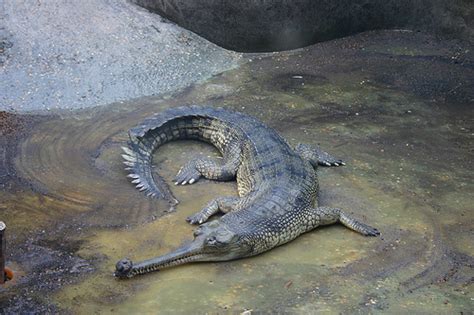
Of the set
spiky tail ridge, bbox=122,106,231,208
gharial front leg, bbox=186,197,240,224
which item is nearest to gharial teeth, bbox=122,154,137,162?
spiky tail ridge, bbox=122,106,231,208

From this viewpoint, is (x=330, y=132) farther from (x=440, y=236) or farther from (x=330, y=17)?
(x=330, y=17)

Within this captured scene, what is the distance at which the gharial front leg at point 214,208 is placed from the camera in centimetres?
572

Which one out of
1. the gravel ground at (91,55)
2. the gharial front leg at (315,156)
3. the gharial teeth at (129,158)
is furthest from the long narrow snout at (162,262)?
the gravel ground at (91,55)

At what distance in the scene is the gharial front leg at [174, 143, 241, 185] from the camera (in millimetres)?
6445

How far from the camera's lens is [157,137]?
22.7ft

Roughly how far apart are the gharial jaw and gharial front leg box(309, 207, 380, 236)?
28.5 inches

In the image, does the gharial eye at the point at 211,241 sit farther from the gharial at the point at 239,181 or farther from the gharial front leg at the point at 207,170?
the gharial front leg at the point at 207,170

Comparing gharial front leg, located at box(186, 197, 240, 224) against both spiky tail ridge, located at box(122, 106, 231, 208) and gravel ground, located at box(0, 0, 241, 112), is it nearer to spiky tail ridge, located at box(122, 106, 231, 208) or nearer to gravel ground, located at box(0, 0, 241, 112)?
spiky tail ridge, located at box(122, 106, 231, 208)

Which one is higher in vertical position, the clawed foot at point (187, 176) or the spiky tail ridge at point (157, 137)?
the spiky tail ridge at point (157, 137)

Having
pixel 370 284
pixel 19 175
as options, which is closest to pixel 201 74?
pixel 19 175

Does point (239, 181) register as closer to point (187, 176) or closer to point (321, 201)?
point (187, 176)

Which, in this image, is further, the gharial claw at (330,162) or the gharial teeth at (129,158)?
the gharial claw at (330,162)

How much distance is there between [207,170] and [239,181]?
1.07ft

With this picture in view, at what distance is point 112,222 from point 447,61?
5.51m
